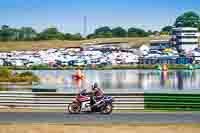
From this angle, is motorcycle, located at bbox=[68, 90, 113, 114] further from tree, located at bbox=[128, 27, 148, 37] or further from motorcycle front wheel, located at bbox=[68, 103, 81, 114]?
tree, located at bbox=[128, 27, 148, 37]

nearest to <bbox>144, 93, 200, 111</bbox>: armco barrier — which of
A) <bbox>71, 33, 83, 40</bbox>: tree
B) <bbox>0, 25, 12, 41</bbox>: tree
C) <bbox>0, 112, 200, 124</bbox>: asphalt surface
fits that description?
<bbox>0, 112, 200, 124</bbox>: asphalt surface

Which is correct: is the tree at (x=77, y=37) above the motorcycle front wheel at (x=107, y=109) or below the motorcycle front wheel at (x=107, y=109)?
above

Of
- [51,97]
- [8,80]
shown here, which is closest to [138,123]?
[51,97]

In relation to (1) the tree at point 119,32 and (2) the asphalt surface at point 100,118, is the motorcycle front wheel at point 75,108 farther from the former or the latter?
(1) the tree at point 119,32

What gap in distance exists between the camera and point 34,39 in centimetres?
15225

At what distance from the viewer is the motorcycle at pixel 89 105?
82.7 ft

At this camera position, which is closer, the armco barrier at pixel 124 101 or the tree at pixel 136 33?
the armco barrier at pixel 124 101

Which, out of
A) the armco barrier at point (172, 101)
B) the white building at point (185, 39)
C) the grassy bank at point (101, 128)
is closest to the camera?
the grassy bank at point (101, 128)

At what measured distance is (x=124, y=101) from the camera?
28.3m

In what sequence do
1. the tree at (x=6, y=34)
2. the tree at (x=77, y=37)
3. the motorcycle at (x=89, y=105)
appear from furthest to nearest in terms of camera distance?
the tree at (x=77, y=37) < the tree at (x=6, y=34) < the motorcycle at (x=89, y=105)

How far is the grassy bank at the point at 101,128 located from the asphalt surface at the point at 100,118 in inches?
47.5

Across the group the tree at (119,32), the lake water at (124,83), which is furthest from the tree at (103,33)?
the lake water at (124,83)

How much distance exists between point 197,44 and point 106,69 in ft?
181

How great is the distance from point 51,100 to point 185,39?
439 feet
